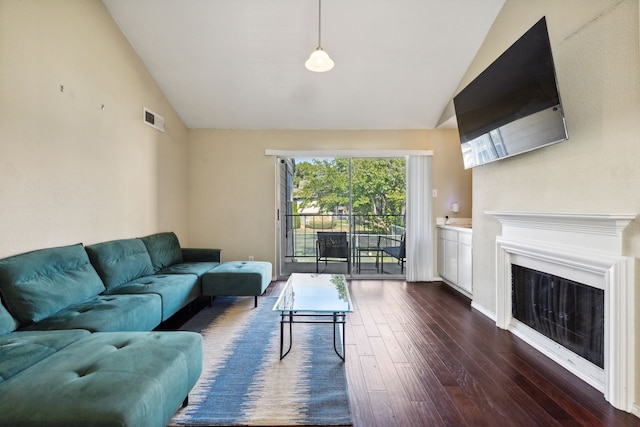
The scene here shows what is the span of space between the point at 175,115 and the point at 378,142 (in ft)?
9.74

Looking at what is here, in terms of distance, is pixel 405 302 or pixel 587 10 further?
pixel 405 302

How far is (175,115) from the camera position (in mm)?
4234

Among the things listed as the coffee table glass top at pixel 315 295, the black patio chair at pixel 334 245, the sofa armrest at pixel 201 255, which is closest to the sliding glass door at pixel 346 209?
the black patio chair at pixel 334 245

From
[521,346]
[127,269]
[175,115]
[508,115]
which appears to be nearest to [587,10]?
[508,115]

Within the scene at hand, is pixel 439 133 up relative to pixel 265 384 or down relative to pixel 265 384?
up

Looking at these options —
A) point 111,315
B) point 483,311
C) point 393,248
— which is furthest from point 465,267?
point 111,315

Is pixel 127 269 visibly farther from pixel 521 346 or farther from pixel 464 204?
pixel 464 204

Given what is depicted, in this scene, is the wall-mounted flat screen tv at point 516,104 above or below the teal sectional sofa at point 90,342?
above

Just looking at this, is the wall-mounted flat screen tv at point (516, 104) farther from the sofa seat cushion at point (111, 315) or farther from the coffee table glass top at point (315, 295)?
the sofa seat cushion at point (111, 315)

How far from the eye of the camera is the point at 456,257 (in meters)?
3.91

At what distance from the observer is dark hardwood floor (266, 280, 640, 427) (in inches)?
62.1

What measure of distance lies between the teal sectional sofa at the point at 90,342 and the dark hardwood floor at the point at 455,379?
1.00 metres

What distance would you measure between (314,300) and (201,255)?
7.06 ft

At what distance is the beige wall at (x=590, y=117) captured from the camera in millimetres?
1659
